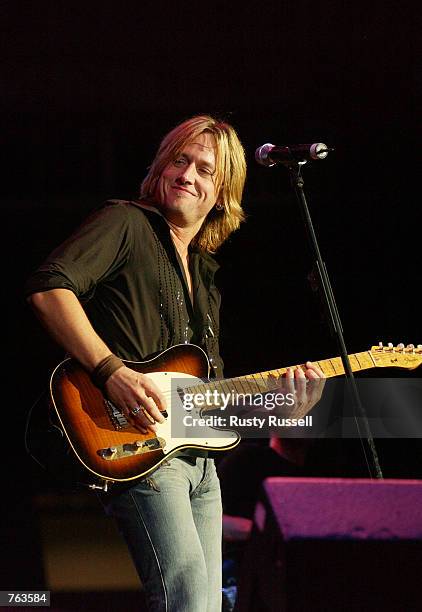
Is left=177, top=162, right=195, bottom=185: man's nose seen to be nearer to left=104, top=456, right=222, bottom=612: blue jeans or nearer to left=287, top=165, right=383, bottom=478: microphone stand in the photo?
left=287, top=165, right=383, bottom=478: microphone stand

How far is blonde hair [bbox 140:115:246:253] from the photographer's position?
8.76ft

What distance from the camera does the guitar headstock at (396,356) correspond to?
2.91 meters

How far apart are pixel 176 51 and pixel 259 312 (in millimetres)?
1248

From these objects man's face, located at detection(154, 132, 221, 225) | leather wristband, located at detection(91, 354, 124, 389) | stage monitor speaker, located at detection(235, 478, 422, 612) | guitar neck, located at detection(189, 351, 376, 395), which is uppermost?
man's face, located at detection(154, 132, 221, 225)

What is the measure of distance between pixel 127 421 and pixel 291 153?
32.9 inches

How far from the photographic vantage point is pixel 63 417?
7.43ft

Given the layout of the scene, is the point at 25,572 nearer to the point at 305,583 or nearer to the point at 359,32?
the point at 359,32

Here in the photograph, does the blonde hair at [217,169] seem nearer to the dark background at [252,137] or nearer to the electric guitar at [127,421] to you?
the electric guitar at [127,421]

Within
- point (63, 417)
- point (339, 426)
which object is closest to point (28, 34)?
point (63, 417)

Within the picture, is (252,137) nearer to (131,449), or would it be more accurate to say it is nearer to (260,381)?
(260,381)

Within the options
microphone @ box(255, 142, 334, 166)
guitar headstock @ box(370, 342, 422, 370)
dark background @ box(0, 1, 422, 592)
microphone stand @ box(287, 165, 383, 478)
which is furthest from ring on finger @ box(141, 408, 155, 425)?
dark background @ box(0, 1, 422, 592)

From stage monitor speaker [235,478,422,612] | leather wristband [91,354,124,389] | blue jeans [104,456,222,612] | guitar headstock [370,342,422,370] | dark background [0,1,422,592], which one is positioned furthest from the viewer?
dark background [0,1,422,592]

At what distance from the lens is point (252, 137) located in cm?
384

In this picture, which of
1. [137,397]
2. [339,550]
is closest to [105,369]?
[137,397]
